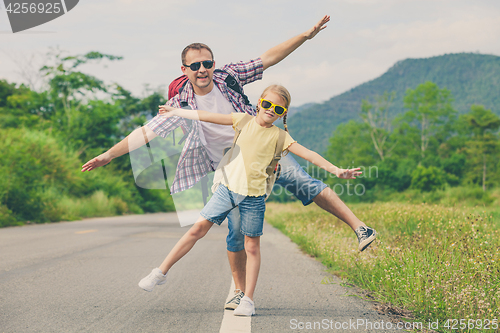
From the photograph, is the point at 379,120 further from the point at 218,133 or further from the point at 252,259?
the point at 252,259

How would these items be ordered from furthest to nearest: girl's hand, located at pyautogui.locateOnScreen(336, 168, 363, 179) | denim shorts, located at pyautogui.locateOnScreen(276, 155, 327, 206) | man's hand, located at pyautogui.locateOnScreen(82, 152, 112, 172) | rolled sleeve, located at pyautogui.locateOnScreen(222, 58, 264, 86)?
1. rolled sleeve, located at pyautogui.locateOnScreen(222, 58, 264, 86)
2. denim shorts, located at pyautogui.locateOnScreen(276, 155, 327, 206)
3. man's hand, located at pyautogui.locateOnScreen(82, 152, 112, 172)
4. girl's hand, located at pyautogui.locateOnScreen(336, 168, 363, 179)

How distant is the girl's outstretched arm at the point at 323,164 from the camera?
3.21 m

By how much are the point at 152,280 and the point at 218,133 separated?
1298mm

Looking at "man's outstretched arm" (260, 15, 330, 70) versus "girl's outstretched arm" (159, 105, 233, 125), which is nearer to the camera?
"girl's outstretched arm" (159, 105, 233, 125)

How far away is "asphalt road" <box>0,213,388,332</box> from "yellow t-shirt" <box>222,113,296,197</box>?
1.06 meters

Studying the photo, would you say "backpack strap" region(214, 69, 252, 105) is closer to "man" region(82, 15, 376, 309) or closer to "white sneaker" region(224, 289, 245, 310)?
"man" region(82, 15, 376, 309)

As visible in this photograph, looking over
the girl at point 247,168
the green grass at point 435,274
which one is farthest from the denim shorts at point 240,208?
the green grass at point 435,274

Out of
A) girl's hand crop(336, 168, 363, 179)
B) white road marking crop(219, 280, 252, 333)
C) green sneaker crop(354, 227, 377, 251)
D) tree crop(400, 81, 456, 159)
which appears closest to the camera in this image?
girl's hand crop(336, 168, 363, 179)

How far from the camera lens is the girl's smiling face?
3385mm

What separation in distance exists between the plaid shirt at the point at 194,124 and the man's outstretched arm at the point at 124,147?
0.08 m

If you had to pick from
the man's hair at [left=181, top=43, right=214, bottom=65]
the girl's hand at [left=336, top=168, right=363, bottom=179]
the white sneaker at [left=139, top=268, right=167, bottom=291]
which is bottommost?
the white sneaker at [left=139, top=268, right=167, bottom=291]

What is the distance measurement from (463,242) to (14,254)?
21.2ft

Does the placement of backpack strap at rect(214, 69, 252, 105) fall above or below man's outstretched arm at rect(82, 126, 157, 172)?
above

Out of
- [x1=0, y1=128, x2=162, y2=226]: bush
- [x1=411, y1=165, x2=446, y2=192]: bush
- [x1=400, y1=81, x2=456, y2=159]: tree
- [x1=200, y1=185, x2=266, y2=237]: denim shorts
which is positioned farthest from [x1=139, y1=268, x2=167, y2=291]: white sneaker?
[x1=400, y1=81, x2=456, y2=159]: tree
